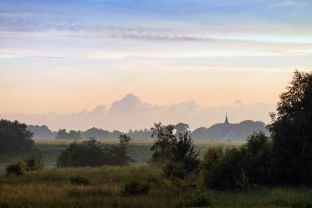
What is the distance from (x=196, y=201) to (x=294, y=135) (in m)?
12.1

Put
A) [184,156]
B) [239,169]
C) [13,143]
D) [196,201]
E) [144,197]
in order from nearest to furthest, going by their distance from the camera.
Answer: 1. [196,201]
2. [144,197]
3. [239,169]
4. [184,156]
5. [13,143]

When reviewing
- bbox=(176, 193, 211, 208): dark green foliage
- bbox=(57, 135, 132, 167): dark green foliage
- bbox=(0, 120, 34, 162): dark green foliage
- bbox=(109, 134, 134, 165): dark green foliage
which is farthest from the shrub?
bbox=(0, 120, 34, 162): dark green foliage

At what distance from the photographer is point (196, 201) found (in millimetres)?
25688

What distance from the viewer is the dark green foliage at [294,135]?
3425 centimetres

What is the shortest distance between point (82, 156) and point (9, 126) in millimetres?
44117

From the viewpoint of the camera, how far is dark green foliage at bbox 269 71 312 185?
3425cm

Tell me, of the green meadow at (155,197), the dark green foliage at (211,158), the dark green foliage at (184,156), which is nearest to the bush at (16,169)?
the green meadow at (155,197)

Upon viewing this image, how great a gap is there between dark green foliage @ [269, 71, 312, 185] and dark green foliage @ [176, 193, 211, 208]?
1047cm

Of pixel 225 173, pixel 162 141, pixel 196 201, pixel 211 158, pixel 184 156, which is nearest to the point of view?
pixel 196 201

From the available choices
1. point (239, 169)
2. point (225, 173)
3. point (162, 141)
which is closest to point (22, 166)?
point (162, 141)

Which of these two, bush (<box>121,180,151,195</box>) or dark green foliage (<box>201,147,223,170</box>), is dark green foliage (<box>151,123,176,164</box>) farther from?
bush (<box>121,180,151,195</box>)

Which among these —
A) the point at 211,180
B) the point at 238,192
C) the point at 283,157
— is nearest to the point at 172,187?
the point at 211,180

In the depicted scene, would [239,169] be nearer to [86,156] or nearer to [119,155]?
[86,156]

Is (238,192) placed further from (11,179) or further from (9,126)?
(9,126)
